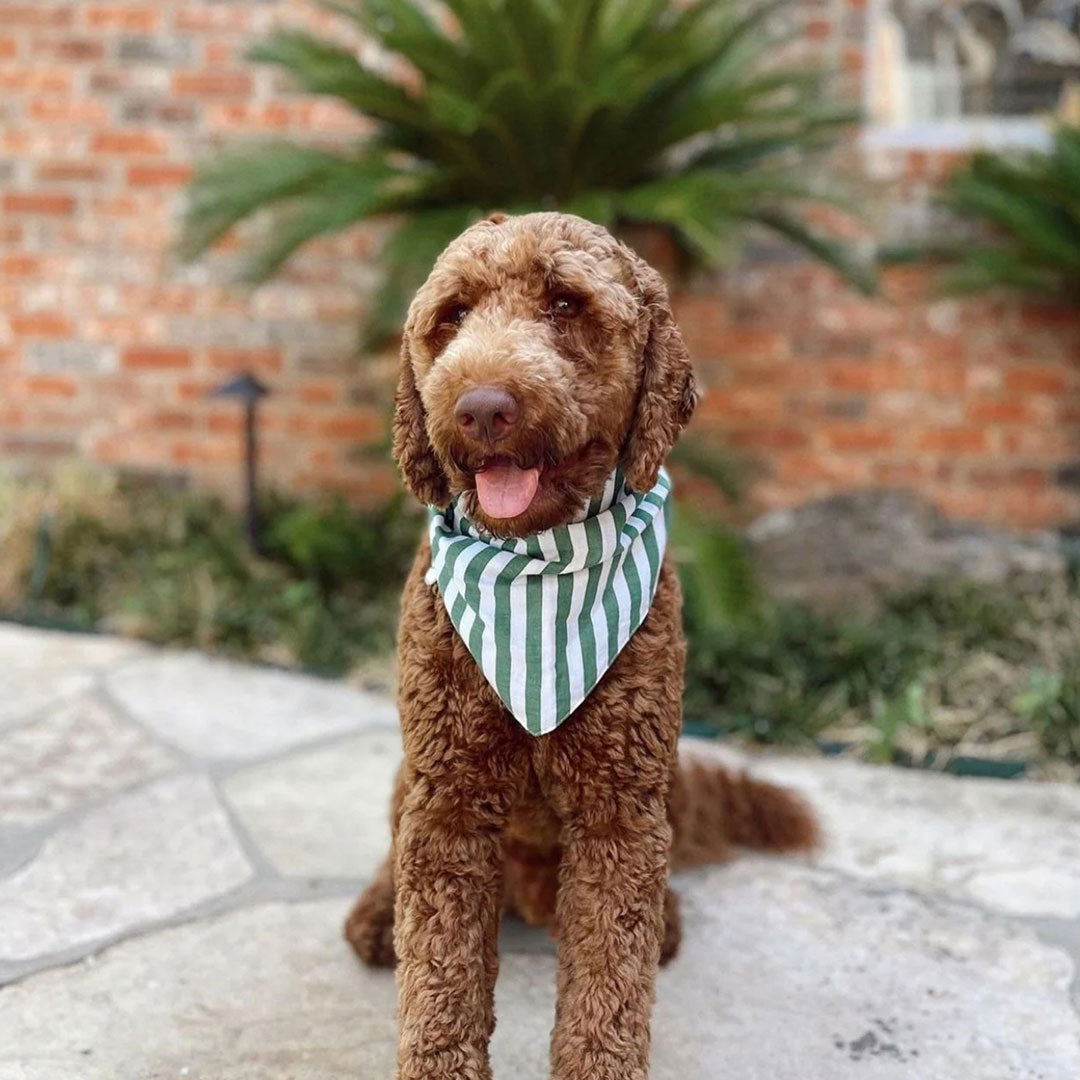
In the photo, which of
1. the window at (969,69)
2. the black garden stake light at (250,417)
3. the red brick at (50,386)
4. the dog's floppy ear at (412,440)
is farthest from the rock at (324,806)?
the window at (969,69)

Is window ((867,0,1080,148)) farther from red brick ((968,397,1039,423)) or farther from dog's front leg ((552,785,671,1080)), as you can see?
dog's front leg ((552,785,671,1080))

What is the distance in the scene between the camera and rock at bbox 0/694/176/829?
2746 mm

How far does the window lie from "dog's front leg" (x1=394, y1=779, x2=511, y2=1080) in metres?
4.04

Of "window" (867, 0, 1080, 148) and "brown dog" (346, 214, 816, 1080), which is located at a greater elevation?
"window" (867, 0, 1080, 148)

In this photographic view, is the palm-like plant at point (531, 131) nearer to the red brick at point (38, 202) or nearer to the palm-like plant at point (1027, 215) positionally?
the palm-like plant at point (1027, 215)

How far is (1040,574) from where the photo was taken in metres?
4.18

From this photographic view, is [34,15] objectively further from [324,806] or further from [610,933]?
[610,933]

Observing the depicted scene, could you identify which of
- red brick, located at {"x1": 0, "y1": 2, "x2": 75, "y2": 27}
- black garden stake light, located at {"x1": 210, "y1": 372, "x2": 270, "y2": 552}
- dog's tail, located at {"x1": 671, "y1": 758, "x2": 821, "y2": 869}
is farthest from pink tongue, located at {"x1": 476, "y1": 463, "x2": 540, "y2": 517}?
red brick, located at {"x1": 0, "y1": 2, "x2": 75, "y2": 27}

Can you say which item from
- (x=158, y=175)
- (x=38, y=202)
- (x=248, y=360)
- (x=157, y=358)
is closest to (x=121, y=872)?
(x=248, y=360)

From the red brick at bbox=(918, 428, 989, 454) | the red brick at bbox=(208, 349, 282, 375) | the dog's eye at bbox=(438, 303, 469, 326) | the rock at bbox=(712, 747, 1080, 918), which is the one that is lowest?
the rock at bbox=(712, 747, 1080, 918)

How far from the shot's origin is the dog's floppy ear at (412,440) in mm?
1629

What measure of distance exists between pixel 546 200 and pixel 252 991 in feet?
9.29

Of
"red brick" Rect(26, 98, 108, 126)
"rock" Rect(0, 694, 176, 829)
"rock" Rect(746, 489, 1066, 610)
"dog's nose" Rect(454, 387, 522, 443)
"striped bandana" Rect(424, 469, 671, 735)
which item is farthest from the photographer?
"red brick" Rect(26, 98, 108, 126)

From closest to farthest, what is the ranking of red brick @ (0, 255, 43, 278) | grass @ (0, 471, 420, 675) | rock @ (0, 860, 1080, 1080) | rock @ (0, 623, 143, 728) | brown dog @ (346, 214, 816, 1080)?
1. brown dog @ (346, 214, 816, 1080)
2. rock @ (0, 860, 1080, 1080)
3. rock @ (0, 623, 143, 728)
4. grass @ (0, 471, 420, 675)
5. red brick @ (0, 255, 43, 278)
